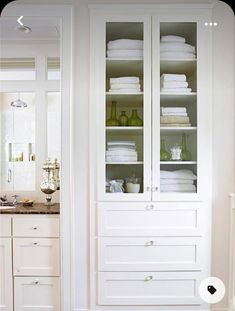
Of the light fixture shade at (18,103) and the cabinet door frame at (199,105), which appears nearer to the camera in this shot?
the cabinet door frame at (199,105)

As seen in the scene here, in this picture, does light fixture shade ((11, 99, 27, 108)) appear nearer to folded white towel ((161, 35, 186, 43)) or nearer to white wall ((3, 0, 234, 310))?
white wall ((3, 0, 234, 310))

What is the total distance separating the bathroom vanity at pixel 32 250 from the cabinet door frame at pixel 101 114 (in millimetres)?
380

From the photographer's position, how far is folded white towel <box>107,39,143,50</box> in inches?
59.6

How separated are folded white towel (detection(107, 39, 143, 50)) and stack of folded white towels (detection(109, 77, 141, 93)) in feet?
0.63

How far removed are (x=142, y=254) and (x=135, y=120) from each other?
842 mm

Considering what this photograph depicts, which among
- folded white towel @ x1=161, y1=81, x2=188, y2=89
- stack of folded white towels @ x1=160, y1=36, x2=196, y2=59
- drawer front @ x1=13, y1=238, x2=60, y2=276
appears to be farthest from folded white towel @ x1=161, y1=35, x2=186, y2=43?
drawer front @ x1=13, y1=238, x2=60, y2=276

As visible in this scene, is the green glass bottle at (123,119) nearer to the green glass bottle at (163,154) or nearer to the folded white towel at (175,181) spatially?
the green glass bottle at (163,154)

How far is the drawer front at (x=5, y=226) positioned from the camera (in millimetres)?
1555

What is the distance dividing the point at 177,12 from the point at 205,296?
1.78m

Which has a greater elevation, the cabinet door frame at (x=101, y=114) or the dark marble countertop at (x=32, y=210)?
the cabinet door frame at (x=101, y=114)

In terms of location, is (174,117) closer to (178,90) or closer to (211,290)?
(178,90)

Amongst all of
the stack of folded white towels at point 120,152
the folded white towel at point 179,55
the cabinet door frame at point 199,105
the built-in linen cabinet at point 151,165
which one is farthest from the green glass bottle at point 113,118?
the folded white towel at point 179,55

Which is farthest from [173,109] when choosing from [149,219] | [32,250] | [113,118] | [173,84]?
[32,250]

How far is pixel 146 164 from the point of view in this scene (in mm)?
1509
